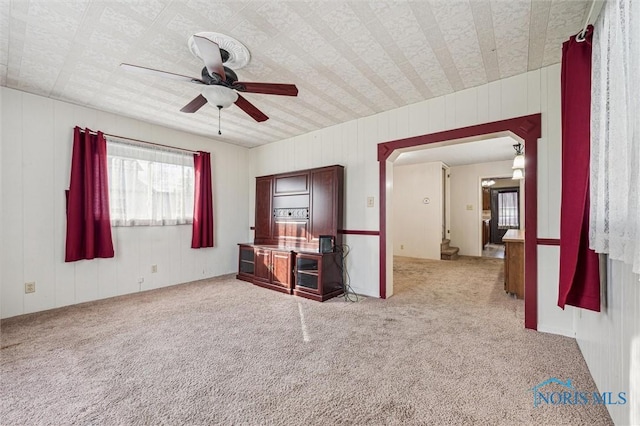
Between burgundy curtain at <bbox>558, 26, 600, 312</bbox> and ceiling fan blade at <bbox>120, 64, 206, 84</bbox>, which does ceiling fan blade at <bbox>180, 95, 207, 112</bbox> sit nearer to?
ceiling fan blade at <bbox>120, 64, 206, 84</bbox>

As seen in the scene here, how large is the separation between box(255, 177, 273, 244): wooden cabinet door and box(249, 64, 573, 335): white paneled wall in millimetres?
360

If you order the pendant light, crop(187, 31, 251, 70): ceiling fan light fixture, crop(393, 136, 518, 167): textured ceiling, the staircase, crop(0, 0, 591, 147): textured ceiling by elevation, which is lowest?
the staircase

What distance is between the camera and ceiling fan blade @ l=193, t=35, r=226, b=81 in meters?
1.74

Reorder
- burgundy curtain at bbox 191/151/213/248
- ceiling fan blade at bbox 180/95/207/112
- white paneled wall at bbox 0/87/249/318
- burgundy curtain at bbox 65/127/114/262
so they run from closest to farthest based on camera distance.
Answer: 1. ceiling fan blade at bbox 180/95/207/112
2. white paneled wall at bbox 0/87/249/318
3. burgundy curtain at bbox 65/127/114/262
4. burgundy curtain at bbox 191/151/213/248

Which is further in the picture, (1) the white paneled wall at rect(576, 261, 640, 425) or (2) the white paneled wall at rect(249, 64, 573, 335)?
(2) the white paneled wall at rect(249, 64, 573, 335)

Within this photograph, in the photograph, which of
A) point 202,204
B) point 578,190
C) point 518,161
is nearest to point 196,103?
point 202,204

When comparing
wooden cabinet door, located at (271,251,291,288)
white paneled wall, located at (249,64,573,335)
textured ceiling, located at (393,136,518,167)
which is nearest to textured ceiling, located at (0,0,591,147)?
white paneled wall, located at (249,64,573,335)

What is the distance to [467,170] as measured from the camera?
7375 mm

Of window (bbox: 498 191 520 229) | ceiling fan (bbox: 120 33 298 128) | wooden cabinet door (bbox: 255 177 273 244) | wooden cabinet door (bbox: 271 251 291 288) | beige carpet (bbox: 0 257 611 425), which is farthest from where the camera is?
window (bbox: 498 191 520 229)

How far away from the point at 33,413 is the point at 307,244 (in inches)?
121

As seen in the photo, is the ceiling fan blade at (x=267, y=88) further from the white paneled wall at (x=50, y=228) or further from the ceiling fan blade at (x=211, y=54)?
the white paneled wall at (x=50, y=228)

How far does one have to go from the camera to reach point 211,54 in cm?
186

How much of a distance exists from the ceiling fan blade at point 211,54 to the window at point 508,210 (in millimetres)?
10907

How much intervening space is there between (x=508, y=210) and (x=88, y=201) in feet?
38.6
